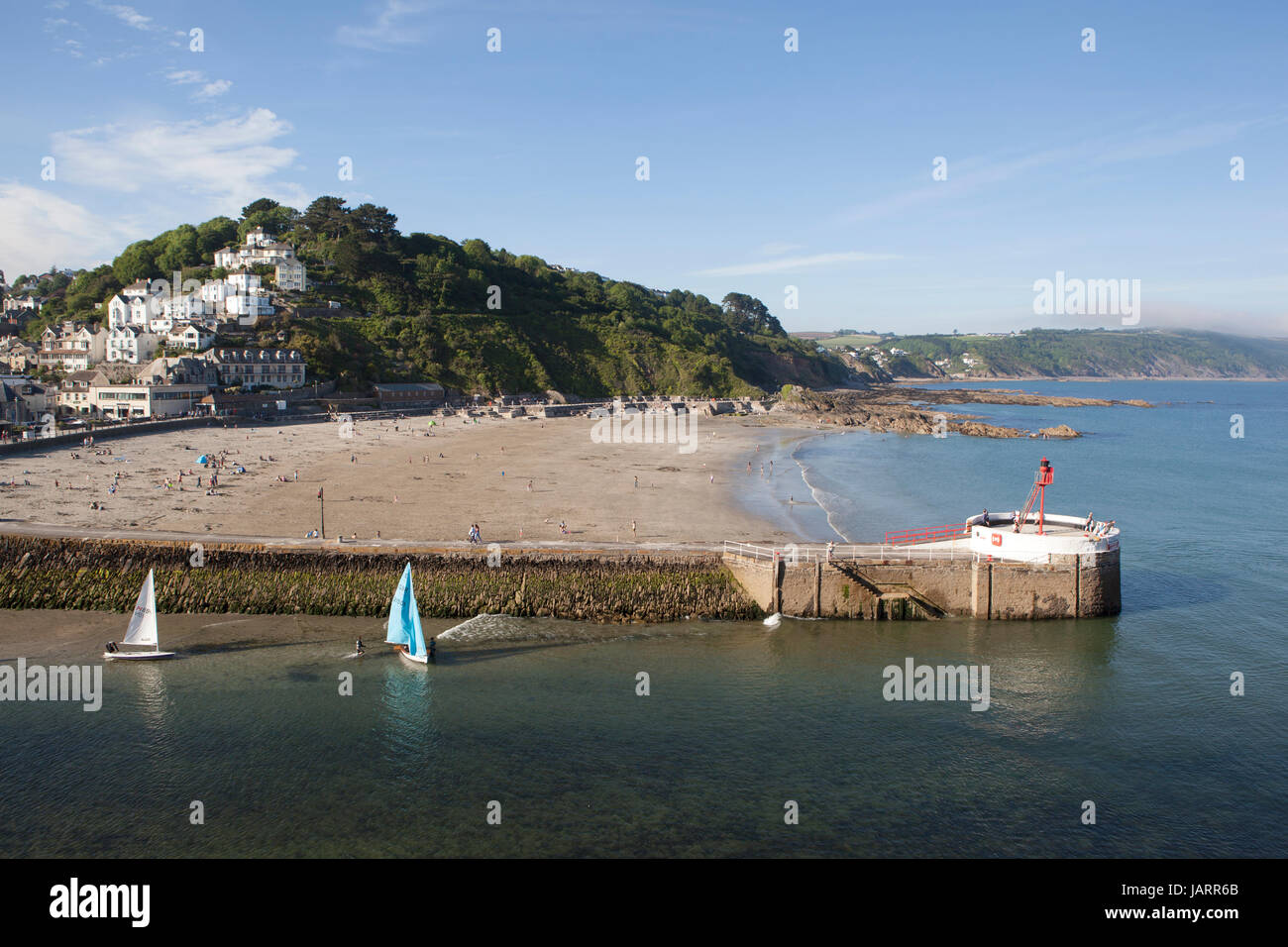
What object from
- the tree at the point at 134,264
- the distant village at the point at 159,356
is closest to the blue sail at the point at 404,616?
the distant village at the point at 159,356

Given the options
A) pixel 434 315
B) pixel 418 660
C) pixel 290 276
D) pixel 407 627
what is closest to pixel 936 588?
Answer: pixel 418 660

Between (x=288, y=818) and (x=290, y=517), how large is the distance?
24945 millimetres

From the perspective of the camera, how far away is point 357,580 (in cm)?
3225

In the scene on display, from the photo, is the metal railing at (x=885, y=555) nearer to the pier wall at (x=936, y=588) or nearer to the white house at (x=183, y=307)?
the pier wall at (x=936, y=588)

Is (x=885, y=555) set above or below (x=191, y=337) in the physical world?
below

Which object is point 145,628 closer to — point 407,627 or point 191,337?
point 407,627

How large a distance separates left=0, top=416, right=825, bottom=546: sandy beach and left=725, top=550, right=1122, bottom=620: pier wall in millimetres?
5647

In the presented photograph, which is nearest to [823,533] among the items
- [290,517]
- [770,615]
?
[770,615]

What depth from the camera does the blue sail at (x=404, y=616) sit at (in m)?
26.8

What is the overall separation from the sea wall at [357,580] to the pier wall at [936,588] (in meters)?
1.77

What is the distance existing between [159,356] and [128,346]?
3.80 metres

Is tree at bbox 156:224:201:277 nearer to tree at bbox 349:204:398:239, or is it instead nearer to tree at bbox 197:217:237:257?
tree at bbox 197:217:237:257

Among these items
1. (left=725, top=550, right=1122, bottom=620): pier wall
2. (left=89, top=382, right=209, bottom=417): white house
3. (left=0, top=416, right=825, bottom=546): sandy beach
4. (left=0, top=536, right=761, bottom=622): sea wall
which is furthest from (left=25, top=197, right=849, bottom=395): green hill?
(left=725, top=550, right=1122, bottom=620): pier wall
